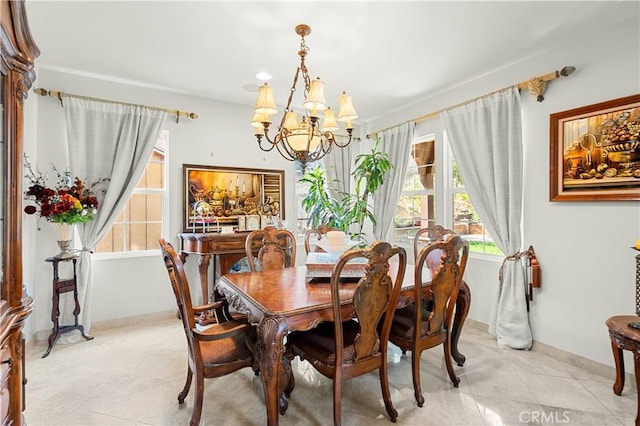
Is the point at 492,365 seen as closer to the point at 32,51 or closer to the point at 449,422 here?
the point at 449,422

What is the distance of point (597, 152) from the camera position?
250 cm

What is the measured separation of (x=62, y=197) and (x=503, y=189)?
409cm

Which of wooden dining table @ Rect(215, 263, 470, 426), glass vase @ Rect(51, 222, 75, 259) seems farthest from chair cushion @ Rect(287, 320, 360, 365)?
glass vase @ Rect(51, 222, 75, 259)

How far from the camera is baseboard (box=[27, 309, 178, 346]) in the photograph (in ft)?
10.1

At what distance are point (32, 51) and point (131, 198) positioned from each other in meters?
2.41

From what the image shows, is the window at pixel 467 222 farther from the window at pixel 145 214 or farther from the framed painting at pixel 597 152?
the window at pixel 145 214

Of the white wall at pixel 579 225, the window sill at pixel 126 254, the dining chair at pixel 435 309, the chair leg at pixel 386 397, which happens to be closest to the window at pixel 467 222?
the white wall at pixel 579 225

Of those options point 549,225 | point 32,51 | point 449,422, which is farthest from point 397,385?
point 32,51

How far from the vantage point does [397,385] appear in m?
2.34

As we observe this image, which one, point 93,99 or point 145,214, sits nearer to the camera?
point 93,99

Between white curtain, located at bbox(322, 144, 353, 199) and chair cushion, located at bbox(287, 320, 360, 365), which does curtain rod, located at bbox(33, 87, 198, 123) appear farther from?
chair cushion, located at bbox(287, 320, 360, 365)

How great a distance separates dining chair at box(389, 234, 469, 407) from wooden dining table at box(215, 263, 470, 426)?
0.16 meters

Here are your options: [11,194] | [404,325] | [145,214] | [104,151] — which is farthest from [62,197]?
[404,325]

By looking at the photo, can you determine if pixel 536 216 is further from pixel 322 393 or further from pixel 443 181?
pixel 322 393
